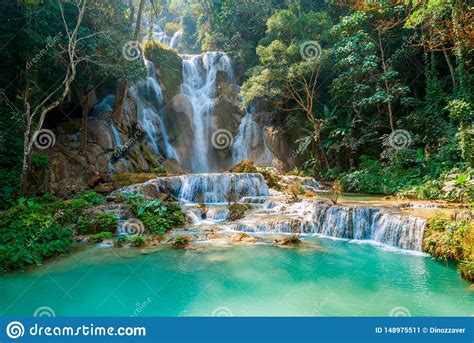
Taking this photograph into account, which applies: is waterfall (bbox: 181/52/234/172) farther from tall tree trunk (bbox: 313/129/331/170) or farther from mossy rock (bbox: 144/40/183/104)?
tall tree trunk (bbox: 313/129/331/170)

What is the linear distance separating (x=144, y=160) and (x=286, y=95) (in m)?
8.79

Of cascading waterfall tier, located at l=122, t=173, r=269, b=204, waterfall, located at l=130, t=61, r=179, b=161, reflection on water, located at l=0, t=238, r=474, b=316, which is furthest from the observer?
waterfall, located at l=130, t=61, r=179, b=161

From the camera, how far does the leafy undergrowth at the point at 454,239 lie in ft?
19.9

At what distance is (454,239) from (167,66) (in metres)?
20.7

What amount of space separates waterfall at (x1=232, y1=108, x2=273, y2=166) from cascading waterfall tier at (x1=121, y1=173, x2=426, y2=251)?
26.0 feet

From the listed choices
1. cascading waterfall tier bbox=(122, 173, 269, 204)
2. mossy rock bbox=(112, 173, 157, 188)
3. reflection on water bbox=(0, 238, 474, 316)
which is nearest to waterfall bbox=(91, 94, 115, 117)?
mossy rock bbox=(112, 173, 157, 188)

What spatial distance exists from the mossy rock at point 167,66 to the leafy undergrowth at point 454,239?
61.1ft

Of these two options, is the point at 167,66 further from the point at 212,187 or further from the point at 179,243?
the point at 179,243

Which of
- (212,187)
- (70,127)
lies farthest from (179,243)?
(70,127)

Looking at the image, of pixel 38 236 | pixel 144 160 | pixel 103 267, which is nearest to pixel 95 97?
pixel 144 160

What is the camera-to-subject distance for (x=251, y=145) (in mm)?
22484

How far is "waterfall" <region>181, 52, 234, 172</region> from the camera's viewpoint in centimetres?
2317

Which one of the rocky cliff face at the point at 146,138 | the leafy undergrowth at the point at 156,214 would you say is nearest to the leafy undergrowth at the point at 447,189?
the leafy undergrowth at the point at 156,214

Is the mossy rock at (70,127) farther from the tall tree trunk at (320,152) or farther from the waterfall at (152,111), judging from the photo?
the tall tree trunk at (320,152)
